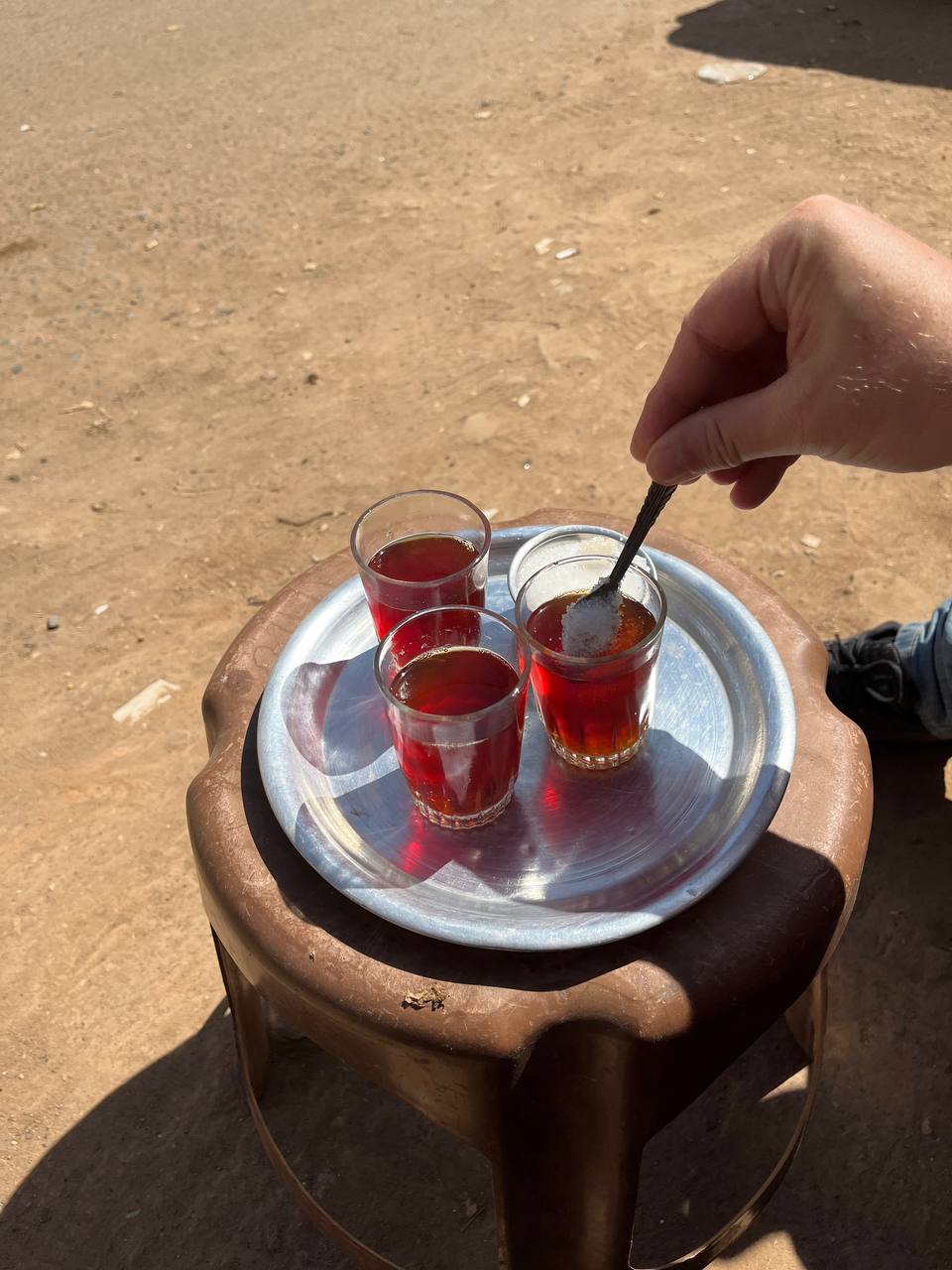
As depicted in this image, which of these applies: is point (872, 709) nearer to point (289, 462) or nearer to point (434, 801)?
point (434, 801)

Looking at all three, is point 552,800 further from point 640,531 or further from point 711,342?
point 711,342

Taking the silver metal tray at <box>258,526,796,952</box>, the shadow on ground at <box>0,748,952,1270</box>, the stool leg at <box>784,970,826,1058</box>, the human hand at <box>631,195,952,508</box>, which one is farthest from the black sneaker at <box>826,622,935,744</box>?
the human hand at <box>631,195,952,508</box>

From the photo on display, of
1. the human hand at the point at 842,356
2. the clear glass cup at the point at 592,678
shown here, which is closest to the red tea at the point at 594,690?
the clear glass cup at the point at 592,678

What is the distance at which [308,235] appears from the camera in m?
4.59

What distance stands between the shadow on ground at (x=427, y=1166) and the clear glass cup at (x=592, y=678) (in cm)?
93

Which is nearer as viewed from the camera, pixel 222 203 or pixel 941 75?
pixel 222 203

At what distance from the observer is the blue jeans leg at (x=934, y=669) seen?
2.46 metres

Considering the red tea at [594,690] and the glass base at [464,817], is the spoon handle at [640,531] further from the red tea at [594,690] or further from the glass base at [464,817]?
the glass base at [464,817]

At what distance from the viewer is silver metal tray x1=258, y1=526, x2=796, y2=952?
133 cm

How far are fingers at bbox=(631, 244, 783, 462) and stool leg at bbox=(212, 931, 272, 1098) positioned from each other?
1057 millimetres

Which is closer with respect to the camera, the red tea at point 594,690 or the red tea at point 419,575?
the red tea at point 594,690

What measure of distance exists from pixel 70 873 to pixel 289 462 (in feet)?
5.10

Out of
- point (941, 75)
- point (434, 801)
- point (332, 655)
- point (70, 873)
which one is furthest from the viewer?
point (941, 75)

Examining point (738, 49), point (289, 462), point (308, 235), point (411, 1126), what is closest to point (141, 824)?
point (411, 1126)
